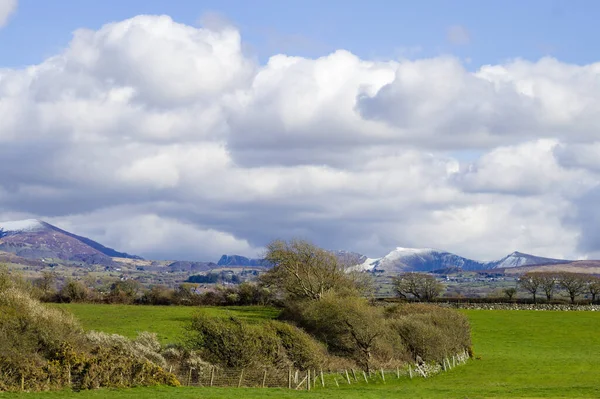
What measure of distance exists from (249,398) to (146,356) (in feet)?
43.5

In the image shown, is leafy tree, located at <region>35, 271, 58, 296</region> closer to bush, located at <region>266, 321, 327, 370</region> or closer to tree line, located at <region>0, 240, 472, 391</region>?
tree line, located at <region>0, 240, 472, 391</region>

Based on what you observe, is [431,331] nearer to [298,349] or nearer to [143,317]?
[298,349]

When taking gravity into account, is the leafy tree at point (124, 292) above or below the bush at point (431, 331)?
above

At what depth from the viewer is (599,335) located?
317 feet

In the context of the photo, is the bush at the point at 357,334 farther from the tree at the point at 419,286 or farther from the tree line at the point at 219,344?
the tree at the point at 419,286

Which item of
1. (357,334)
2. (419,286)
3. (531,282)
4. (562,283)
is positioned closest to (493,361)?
(357,334)

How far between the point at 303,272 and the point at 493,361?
106 ft

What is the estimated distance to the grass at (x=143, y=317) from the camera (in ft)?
255

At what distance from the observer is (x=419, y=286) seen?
508 ft

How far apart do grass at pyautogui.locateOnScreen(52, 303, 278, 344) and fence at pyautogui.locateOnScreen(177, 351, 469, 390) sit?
1463 centimetres

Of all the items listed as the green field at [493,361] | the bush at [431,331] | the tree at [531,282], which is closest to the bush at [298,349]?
the green field at [493,361]

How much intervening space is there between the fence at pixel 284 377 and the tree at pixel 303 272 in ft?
110

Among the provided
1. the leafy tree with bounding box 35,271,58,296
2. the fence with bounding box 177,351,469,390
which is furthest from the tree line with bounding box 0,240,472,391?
the leafy tree with bounding box 35,271,58,296

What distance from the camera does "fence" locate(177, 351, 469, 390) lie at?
170 ft
